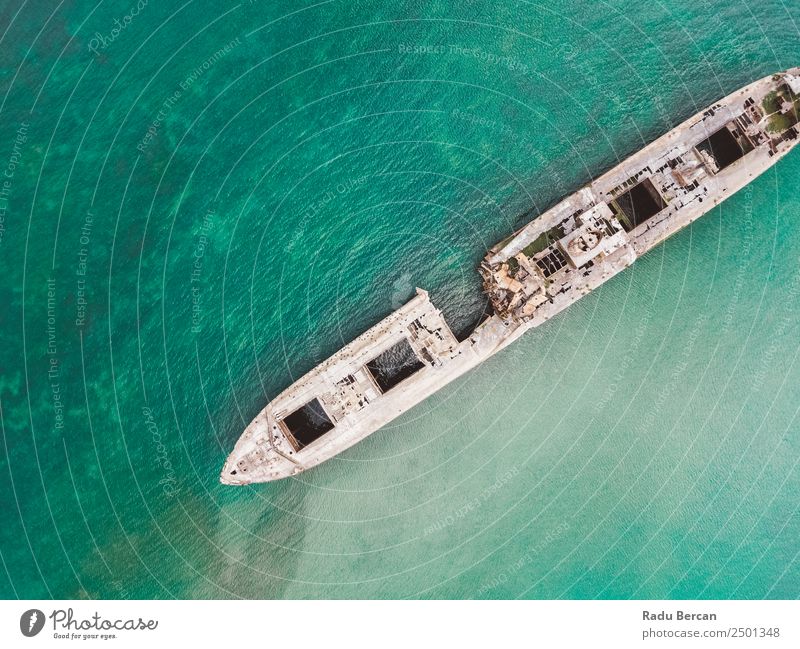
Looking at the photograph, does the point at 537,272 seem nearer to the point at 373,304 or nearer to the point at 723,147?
the point at 373,304

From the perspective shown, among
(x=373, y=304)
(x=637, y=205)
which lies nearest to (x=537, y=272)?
(x=637, y=205)

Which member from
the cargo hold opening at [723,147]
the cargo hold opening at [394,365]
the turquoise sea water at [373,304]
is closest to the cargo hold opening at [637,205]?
the turquoise sea water at [373,304]

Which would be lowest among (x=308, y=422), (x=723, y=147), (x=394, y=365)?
(x=308, y=422)

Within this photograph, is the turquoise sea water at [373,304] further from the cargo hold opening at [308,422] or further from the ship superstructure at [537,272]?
the cargo hold opening at [308,422]

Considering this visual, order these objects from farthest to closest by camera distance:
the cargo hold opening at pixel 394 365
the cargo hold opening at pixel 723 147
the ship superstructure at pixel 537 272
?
the cargo hold opening at pixel 394 365 < the cargo hold opening at pixel 723 147 < the ship superstructure at pixel 537 272

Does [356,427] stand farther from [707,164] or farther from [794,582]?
[794,582]

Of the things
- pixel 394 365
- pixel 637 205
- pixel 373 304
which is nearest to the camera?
pixel 394 365
